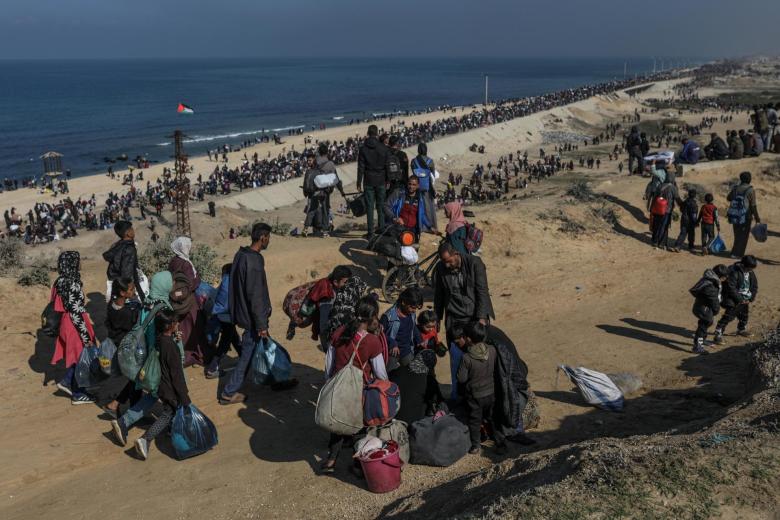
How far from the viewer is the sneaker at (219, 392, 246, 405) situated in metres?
6.64

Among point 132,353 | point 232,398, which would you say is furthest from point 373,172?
point 132,353

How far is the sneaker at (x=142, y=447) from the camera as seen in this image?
18.2 feet

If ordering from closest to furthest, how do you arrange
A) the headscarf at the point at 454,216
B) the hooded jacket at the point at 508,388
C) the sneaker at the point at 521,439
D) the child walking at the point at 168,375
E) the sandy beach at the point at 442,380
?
1. the sandy beach at the point at 442,380
2. the hooded jacket at the point at 508,388
3. the child walking at the point at 168,375
4. the sneaker at the point at 521,439
5. the headscarf at the point at 454,216

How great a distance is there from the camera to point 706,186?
1588cm

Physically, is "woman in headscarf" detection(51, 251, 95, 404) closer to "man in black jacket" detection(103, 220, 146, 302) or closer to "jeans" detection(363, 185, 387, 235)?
"man in black jacket" detection(103, 220, 146, 302)

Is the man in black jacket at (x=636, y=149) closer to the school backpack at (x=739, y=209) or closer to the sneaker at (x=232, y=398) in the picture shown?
the school backpack at (x=739, y=209)

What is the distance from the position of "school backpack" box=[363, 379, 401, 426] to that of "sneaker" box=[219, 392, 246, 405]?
7.58ft

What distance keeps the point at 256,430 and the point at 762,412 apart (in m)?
4.22

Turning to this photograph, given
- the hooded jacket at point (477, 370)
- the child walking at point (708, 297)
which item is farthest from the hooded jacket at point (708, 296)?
the hooded jacket at point (477, 370)

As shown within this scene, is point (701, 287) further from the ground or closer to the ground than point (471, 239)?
closer to the ground

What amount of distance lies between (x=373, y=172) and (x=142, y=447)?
6105 mm

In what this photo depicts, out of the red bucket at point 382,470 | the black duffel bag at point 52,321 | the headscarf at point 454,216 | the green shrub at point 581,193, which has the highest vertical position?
the headscarf at point 454,216

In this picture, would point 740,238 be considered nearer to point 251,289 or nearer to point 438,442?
point 438,442

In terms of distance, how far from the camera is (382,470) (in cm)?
475
